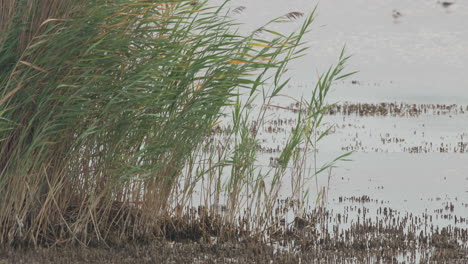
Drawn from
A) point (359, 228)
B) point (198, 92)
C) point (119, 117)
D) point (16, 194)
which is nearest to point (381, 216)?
point (359, 228)

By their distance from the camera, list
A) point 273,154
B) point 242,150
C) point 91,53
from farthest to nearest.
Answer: point 273,154, point 242,150, point 91,53

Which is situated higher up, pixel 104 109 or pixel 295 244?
pixel 104 109

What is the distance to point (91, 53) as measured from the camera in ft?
23.3

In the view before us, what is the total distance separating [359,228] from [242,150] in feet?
5.88

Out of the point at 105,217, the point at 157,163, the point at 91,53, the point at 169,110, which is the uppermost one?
the point at 91,53

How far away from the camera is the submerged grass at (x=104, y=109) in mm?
7086

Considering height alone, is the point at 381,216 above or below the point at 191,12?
below

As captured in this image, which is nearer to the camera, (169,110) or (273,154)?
(169,110)

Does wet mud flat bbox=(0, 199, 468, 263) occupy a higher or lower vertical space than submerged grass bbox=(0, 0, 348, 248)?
lower

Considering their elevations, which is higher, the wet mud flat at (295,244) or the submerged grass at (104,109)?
the submerged grass at (104,109)

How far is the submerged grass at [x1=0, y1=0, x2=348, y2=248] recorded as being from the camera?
7.09 metres

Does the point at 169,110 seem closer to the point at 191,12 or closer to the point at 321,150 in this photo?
the point at 191,12

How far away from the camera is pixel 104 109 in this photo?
6.97m

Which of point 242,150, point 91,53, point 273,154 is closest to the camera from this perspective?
point 91,53
